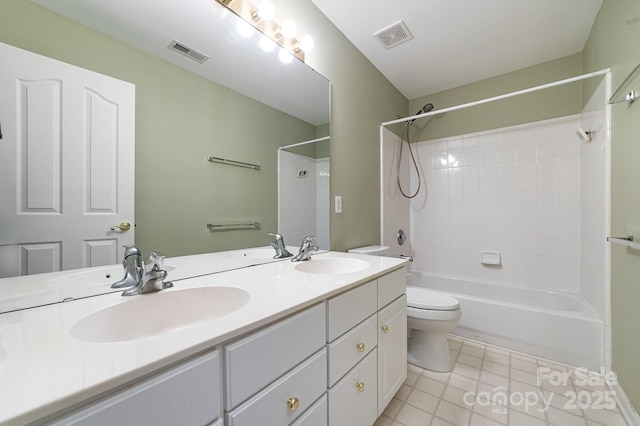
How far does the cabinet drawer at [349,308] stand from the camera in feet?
3.00

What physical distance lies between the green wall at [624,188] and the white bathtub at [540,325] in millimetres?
175

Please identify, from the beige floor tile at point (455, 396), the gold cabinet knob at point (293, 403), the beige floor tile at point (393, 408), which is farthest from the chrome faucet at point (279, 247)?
the beige floor tile at point (455, 396)

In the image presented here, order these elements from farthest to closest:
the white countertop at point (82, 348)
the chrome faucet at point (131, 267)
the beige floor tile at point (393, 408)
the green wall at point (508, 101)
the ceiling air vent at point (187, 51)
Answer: the green wall at point (508, 101), the beige floor tile at point (393, 408), the ceiling air vent at point (187, 51), the chrome faucet at point (131, 267), the white countertop at point (82, 348)

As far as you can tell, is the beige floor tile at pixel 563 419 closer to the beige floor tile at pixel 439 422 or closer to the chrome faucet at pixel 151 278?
the beige floor tile at pixel 439 422

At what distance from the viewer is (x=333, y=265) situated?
59.9 inches

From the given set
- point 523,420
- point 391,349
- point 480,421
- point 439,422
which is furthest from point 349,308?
point 523,420

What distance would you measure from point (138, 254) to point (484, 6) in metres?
2.35

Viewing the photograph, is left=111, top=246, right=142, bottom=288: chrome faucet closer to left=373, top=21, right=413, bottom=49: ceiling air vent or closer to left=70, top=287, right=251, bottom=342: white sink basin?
left=70, top=287, right=251, bottom=342: white sink basin

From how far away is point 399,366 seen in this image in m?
1.39

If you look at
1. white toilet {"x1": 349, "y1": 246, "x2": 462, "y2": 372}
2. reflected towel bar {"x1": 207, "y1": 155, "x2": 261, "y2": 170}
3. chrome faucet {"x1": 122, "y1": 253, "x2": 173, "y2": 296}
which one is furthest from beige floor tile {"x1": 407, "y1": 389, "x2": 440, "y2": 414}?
reflected towel bar {"x1": 207, "y1": 155, "x2": 261, "y2": 170}

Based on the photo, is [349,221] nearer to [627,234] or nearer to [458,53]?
[627,234]

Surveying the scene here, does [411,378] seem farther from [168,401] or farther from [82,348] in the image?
[82,348]

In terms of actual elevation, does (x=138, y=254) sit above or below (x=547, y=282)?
above

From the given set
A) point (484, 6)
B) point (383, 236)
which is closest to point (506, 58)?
point (484, 6)
